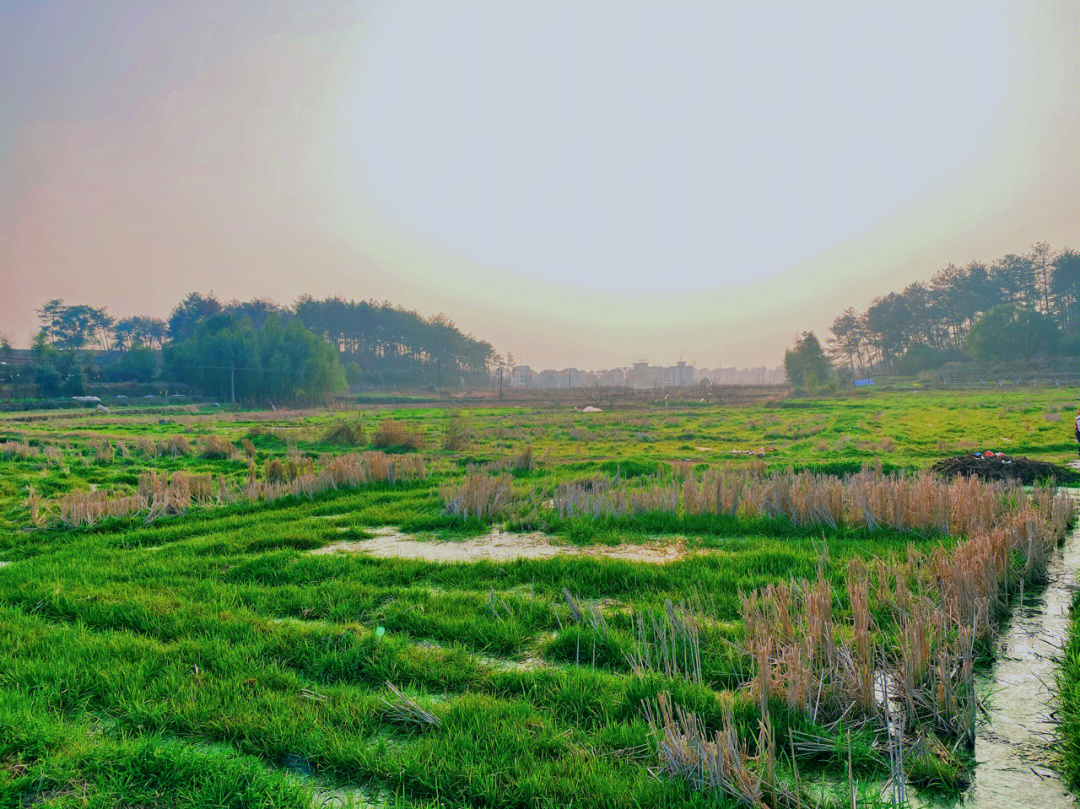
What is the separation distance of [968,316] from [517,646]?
107 metres

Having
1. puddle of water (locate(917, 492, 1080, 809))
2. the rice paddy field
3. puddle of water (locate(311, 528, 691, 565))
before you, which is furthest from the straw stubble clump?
puddle of water (locate(917, 492, 1080, 809))

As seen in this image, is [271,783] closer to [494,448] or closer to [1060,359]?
[494,448]

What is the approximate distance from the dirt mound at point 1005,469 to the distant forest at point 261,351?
54768 millimetres

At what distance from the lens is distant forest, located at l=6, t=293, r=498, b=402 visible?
57.8 metres

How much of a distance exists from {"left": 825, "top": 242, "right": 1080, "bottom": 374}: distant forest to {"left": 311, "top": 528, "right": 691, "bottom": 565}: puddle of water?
83196mm

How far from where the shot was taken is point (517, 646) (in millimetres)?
4273

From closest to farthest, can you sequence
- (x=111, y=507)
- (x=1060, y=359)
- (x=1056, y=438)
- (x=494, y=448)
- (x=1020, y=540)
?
(x=1020, y=540) < (x=111, y=507) < (x=1056, y=438) < (x=494, y=448) < (x=1060, y=359)

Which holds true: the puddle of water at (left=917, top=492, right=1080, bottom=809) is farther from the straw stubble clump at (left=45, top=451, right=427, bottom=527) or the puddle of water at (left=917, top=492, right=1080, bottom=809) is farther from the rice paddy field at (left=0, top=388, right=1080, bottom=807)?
the straw stubble clump at (left=45, top=451, right=427, bottom=527)

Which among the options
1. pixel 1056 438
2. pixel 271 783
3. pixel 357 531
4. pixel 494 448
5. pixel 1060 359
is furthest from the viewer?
pixel 1060 359

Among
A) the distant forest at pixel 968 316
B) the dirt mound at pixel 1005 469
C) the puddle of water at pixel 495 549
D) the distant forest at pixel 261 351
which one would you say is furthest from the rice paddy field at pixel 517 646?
the distant forest at pixel 968 316

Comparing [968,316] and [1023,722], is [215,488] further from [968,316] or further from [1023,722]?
[968,316]

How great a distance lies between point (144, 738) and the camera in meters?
3.12

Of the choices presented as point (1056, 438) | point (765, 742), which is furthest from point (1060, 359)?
point (765, 742)

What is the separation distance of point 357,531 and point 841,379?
241ft
